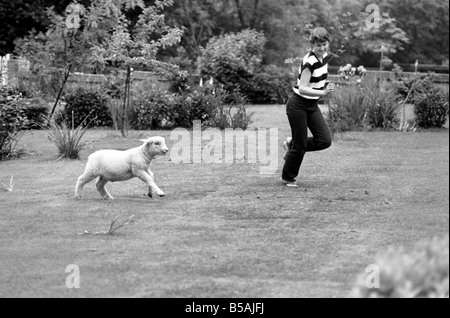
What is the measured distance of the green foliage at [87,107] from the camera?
22.1 m

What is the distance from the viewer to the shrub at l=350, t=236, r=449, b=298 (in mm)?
4570

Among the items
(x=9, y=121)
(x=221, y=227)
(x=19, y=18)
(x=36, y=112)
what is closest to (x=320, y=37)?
(x=221, y=227)

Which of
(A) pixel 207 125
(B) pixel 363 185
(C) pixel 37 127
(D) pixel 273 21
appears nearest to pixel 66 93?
(C) pixel 37 127

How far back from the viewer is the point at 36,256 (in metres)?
8.13

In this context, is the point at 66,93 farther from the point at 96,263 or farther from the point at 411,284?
the point at 411,284

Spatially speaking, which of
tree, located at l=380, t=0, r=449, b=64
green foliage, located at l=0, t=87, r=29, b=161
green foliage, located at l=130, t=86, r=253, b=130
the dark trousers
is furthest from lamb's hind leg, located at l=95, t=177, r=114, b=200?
tree, located at l=380, t=0, r=449, b=64

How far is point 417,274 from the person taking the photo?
456cm

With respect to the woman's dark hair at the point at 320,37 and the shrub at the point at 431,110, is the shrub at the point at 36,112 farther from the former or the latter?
the woman's dark hair at the point at 320,37

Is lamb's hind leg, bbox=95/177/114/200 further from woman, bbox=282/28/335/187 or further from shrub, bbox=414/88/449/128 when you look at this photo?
shrub, bbox=414/88/449/128

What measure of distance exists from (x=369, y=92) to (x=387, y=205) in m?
9.86

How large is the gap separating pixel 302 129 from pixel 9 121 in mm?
7572

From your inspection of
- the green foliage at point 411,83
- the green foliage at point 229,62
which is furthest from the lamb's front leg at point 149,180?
the green foliage at point 229,62

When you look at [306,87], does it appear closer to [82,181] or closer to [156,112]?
[82,181]
